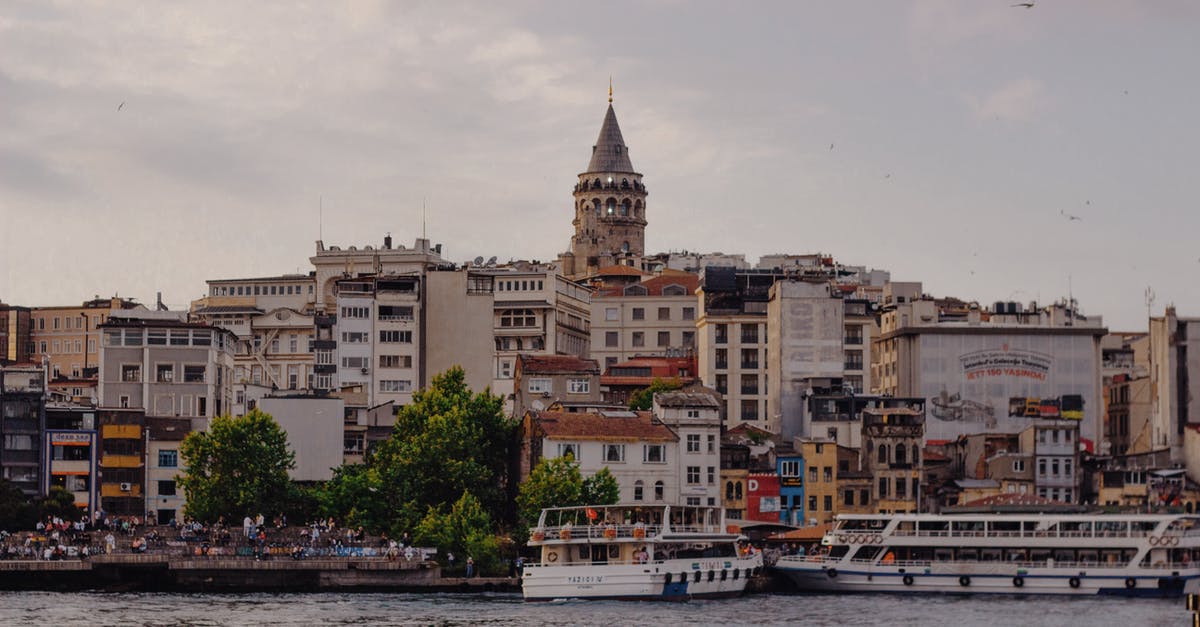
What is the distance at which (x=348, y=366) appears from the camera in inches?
5876

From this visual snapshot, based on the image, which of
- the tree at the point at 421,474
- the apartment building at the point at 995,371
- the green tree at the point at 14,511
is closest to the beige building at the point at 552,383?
the tree at the point at 421,474

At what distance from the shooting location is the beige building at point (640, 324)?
178 meters

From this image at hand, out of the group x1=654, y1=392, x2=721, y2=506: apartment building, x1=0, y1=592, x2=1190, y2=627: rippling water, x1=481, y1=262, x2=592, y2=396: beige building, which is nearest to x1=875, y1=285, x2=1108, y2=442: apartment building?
x1=481, y1=262, x2=592, y2=396: beige building

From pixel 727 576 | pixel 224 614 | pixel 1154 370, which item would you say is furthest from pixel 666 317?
pixel 224 614

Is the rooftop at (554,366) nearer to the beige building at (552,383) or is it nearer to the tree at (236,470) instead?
→ the beige building at (552,383)

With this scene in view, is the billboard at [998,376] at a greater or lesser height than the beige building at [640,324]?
lesser

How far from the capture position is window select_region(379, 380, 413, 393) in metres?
149

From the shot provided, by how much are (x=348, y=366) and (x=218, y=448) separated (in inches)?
1399

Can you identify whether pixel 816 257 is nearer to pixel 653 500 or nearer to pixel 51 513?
pixel 653 500

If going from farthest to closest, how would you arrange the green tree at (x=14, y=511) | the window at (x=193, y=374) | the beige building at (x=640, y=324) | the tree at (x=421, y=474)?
the beige building at (x=640, y=324) < the window at (x=193, y=374) < the tree at (x=421, y=474) < the green tree at (x=14, y=511)

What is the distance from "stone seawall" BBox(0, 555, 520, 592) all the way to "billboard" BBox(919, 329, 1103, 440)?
53.8m

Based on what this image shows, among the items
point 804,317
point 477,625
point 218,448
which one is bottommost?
point 477,625

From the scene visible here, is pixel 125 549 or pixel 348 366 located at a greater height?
pixel 348 366

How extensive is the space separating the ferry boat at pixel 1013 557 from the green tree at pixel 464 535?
47.7ft
